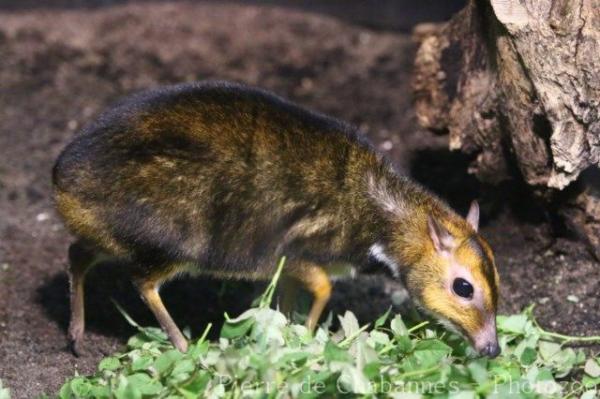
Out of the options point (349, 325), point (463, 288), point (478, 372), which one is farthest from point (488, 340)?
point (349, 325)

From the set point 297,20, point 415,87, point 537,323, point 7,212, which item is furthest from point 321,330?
point 297,20

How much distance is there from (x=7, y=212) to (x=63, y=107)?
5.03ft

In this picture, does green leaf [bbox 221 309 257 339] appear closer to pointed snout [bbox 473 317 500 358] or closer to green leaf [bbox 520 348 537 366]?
pointed snout [bbox 473 317 500 358]

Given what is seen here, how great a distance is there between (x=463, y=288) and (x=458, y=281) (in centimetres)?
5

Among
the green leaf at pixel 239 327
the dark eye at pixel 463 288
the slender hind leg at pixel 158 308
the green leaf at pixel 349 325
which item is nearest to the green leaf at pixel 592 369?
the dark eye at pixel 463 288

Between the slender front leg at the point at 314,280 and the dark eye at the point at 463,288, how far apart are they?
702mm

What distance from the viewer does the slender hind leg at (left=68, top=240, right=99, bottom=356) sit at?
5465mm

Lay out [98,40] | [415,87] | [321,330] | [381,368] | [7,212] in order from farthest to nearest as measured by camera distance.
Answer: [98,40]
[7,212]
[415,87]
[321,330]
[381,368]

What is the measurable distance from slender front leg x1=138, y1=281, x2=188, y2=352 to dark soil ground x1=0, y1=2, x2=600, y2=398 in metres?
0.43

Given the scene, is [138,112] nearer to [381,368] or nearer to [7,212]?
[381,368]

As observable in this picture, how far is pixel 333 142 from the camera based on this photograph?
538cm

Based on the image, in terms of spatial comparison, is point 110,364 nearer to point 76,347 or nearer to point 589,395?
point 76,347

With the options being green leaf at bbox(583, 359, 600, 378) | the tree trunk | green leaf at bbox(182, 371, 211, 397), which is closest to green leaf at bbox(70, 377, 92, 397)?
green leaf at bbox(182, 371, 211, 397)

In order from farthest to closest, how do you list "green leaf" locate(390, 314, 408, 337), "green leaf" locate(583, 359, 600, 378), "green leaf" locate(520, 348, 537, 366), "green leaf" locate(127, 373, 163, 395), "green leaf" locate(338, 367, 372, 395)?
"green leaf" locate(520, 348, 537, 366) → "green leaf" locate(583, 359, 600, 378) → "green leaf" locate(390, 314, 408, 337) → "green leaf" locate(127, 373, 163, 395) → "green leaf" locate(338, 367, 372, 395)
